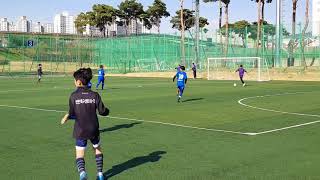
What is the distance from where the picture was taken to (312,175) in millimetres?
8266

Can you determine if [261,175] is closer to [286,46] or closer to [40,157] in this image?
[40,157]

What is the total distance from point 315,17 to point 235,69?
35.6 ft

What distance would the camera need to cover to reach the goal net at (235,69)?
50706mm

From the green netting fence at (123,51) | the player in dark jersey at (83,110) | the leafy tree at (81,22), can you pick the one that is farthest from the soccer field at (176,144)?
the leafy tree at (81,22)

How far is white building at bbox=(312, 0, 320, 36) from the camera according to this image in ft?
167

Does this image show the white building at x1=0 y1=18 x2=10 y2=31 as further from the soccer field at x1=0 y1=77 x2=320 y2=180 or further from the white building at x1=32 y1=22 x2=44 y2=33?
the soccer field at x1=0 y1=77 x2=320 y2=180

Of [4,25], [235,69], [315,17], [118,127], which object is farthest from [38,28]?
[118,127]

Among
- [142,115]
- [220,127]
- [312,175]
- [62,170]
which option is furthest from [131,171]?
[142,115]

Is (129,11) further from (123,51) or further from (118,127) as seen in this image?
(118,127)

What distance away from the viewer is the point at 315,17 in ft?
182

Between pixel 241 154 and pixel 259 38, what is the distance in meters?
48.9

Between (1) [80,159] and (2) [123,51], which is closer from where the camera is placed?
(1) [80,159]

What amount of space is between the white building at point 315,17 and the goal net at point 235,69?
626cm

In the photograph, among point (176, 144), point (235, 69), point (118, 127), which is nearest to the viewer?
point (176, 144)
